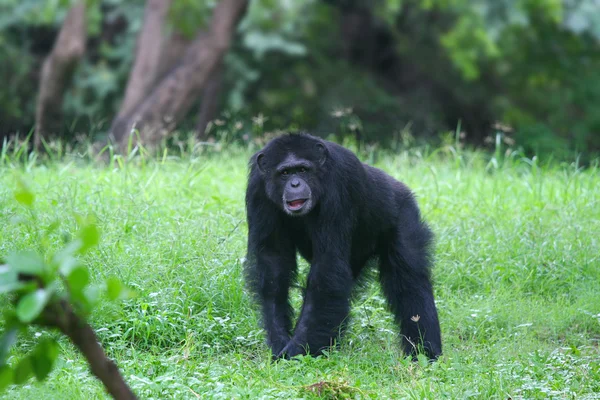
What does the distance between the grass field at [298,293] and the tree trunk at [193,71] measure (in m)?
3.89

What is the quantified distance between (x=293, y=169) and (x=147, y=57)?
27.5ft

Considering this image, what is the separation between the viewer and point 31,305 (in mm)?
1565

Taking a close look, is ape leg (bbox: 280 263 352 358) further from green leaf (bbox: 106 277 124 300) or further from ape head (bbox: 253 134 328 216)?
green leaf (bbox: 106 277 124 300)

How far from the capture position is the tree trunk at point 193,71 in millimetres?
11586

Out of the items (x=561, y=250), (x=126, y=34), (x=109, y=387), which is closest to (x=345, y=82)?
(x=126, y=34)

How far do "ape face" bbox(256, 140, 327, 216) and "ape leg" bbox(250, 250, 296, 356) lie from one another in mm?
323

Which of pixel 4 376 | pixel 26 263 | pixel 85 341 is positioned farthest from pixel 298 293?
pixel 26 263

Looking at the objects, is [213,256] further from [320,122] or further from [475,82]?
[475,82]

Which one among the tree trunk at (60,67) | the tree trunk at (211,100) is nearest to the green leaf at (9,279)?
the tree trunk at (60,67)

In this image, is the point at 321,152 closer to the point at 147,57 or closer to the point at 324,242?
the point at 324,242

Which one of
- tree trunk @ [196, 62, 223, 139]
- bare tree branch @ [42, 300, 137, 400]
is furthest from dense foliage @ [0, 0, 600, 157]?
bare tree branch @ [42, 300, 137, 400]

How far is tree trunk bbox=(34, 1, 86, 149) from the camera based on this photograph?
1186 centimetres

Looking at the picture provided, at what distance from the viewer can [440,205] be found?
7074 millimetres

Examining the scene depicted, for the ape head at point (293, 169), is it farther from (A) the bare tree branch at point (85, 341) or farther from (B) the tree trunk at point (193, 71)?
(B) the tree trunk at point (193, 71)
